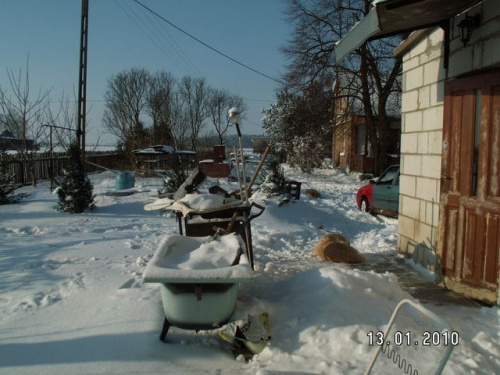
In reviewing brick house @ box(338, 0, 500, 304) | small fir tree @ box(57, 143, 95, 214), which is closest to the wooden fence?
small fir tree @ box(57, 143, 95, 214)

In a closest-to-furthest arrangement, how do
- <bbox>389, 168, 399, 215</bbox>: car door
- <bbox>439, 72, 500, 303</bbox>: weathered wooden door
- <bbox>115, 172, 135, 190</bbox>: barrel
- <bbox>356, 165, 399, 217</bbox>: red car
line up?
<bbox>439, 72, 500, 303</bbox>: weathered wooden door
<bbox>389, 168, 399, 215</bbox>: car door
<bbox>356, 165, 399, 217</bbox>: red car
<bbox>115, 172, 135, 190</bbox>: barrel

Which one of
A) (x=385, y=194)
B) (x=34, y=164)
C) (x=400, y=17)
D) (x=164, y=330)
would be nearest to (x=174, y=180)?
(x=385, y=194)

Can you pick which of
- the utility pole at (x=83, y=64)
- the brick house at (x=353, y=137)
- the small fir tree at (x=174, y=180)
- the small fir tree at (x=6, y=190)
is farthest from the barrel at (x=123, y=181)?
the brick house at (x=353, y=137)

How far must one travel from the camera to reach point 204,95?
50719 millimetres

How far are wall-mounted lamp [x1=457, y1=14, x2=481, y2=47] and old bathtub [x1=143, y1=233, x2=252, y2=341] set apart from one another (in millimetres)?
3361

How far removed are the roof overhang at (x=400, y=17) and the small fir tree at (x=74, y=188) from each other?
25.6 ft

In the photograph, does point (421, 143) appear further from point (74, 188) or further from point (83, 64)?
point (83, 64)

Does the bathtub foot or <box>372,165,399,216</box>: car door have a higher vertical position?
<box>372,165,399,216</box>: car door

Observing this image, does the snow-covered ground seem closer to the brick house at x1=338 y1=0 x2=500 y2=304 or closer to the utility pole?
the brick house at x1=338 y1=0 x2=500 y2=304

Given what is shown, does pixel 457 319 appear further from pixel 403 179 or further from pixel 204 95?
pixel 204 95

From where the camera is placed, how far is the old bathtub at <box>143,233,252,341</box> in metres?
3.10

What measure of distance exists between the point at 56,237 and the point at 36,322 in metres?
4.06

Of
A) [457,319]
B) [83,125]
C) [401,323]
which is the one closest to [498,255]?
[457,319]

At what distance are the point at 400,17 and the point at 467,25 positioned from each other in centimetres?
70
